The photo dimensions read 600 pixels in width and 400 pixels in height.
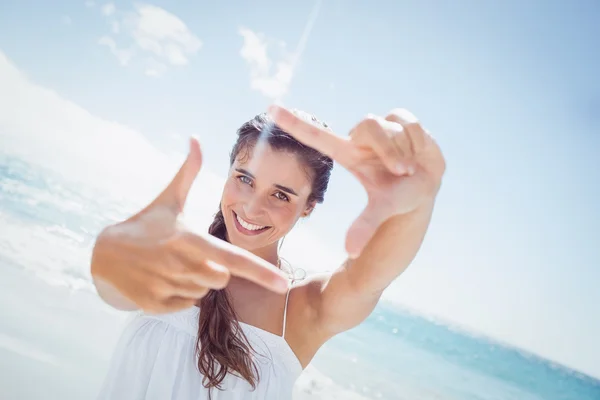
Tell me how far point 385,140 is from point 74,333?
6476 millimetres

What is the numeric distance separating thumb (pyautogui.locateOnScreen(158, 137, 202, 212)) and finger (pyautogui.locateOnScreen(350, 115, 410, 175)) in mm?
462

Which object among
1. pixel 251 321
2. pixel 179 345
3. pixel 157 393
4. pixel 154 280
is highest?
pixel 154 280

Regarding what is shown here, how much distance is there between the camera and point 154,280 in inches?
43.4

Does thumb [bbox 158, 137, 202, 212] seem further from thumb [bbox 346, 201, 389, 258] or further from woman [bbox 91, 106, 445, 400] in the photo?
thumb [bbox 346, 201, 389, 258]

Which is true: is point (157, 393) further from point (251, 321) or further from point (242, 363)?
point (251, 321)

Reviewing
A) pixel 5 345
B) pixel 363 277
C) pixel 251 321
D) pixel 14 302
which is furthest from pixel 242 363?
pixel 14 302

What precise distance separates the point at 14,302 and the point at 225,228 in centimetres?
547

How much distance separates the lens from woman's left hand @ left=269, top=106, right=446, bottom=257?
1252mm

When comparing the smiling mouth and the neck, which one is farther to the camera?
the neck

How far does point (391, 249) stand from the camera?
63.5 inches

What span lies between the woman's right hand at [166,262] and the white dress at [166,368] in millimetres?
1010

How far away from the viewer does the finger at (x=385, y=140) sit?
1.24 meters

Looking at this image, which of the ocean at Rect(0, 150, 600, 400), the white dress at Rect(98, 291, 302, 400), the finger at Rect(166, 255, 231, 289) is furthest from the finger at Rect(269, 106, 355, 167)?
the ocean at Rect(0, 150, 600, 400)

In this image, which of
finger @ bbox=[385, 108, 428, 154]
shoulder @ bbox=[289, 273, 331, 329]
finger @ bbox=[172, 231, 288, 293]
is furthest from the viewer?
shoulder @ bbox=[289, 273, 331, 329]
